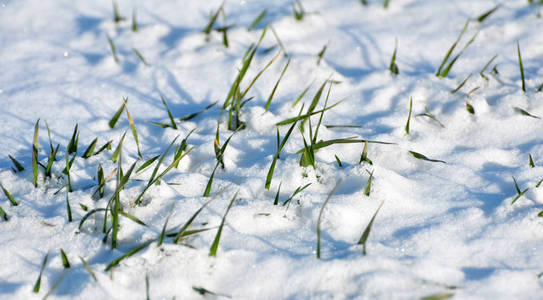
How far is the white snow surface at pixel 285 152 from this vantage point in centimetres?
108

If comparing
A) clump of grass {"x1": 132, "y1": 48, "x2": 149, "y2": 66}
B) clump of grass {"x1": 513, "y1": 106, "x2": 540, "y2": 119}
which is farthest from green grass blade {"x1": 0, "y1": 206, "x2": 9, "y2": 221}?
clump of grass {"x1": 513, "y1": 106, "x2": 540, "y2": 119}

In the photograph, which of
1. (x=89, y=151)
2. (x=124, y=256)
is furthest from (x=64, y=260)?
(x=89, y=151)

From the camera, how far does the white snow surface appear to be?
3.53 ft

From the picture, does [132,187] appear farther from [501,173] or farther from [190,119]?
[501,173]

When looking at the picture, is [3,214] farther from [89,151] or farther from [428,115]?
[428,115]

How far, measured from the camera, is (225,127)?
1649 millimetres

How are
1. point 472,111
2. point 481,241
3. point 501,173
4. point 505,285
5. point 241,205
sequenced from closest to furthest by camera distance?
point 505,285 → point 481,241 → point 241,205 → point 501,173 → point 472,111

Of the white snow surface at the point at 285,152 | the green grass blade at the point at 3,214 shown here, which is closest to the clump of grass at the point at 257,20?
the white snow surface at the point at 285,152

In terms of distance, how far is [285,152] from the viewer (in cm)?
149

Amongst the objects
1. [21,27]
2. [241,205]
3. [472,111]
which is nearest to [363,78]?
[472,111]

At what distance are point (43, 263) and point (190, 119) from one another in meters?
0.77

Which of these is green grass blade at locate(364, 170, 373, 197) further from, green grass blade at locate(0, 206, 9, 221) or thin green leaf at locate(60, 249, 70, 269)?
green grass blade at locate(0, 206, 9, 221)

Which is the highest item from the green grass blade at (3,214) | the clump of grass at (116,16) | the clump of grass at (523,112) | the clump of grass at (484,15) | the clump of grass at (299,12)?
the clump of grass at (484,15)

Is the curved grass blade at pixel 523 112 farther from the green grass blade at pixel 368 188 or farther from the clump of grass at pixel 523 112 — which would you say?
the green grass blade at pixel 368 188
